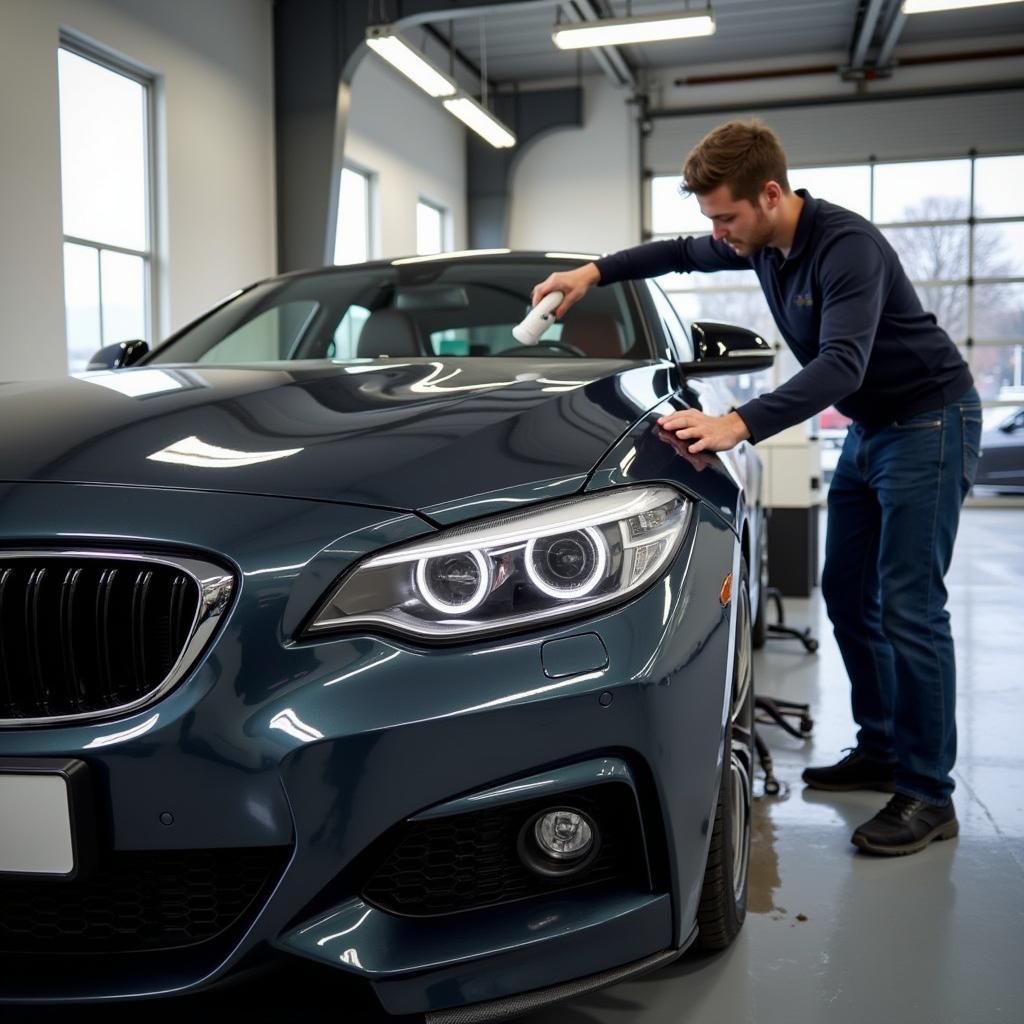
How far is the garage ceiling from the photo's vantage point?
35.2 ft

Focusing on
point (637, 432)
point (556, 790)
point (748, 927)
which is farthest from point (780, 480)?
point (556, 790)

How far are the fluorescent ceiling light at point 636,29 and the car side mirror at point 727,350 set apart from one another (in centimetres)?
656

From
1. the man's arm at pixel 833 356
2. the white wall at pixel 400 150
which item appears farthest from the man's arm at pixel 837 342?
the white wall at pixel 400 150

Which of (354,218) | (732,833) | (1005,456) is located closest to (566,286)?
(732,833)

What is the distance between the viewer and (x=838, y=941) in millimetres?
1635

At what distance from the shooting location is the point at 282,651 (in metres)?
1.01

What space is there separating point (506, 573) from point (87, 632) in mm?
402

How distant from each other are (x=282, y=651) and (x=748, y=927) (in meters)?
1.01

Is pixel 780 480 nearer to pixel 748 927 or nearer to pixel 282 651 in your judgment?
pixel 748 927

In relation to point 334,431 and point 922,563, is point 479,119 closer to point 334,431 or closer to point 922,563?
point 922,563

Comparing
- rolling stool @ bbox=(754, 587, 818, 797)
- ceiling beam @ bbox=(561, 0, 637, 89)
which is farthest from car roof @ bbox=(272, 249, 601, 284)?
ceiling beam @ bbox=(561, 0, 637, 89)

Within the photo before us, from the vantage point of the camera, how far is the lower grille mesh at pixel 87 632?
1.04 metres

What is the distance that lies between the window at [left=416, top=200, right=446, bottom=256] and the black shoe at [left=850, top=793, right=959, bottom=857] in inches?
410

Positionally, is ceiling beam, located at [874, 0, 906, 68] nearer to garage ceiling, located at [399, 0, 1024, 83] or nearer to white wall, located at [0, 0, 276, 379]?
garage ceiling, located at [399, 0, 1024, 83]
